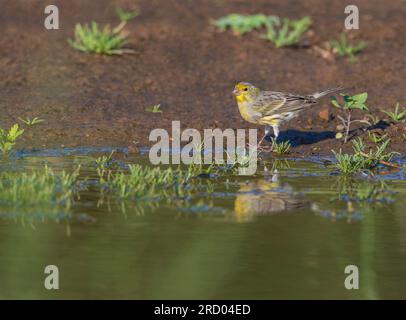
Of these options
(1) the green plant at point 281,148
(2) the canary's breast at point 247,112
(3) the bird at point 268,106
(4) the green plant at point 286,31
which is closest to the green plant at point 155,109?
(3) the bird at point 268,106

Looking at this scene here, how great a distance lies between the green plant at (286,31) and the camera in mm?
14922

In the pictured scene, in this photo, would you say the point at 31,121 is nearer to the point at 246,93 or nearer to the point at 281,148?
the point at 246,93

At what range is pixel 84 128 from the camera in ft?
38.9

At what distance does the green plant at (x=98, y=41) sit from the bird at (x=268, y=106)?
3.02 m

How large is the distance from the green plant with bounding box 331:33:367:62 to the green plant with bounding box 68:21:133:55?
3103 millimetres

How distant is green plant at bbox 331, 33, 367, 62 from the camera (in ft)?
48.5

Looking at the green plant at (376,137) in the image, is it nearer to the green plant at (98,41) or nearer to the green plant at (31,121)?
the green plant at (31,121)

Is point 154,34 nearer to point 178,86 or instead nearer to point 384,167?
point 178,86

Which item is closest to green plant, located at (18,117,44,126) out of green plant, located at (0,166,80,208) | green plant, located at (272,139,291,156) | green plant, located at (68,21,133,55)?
green plant, located at (68,21,133,55)

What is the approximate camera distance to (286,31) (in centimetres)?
1508

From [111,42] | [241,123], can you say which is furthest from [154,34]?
[241,123]

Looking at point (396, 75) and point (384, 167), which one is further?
point (396, 75)

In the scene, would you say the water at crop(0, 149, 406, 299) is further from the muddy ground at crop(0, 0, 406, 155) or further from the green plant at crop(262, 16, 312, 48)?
the green plant at crop(262, 16, 312, 48)

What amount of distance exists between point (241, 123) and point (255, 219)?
4577 mm
